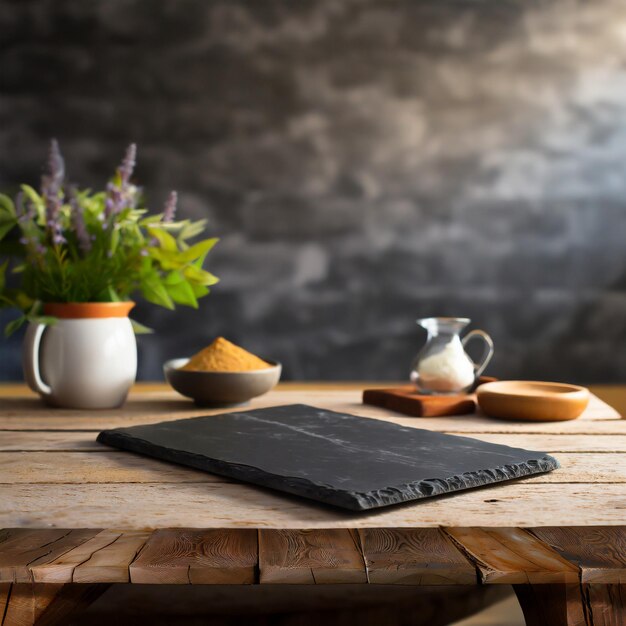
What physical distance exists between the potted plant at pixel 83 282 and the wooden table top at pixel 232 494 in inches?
7.5

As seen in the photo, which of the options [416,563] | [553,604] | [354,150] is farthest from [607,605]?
[354,150]

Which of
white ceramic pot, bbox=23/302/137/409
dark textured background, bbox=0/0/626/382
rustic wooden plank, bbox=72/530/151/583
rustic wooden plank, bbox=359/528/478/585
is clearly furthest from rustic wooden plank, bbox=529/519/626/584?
dark textured background, bbox=0/0/626/382

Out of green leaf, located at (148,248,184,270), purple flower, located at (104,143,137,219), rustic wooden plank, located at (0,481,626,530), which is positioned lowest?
rustic wooden plank, located at (0,481,626,530)

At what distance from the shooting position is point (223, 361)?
1.48m

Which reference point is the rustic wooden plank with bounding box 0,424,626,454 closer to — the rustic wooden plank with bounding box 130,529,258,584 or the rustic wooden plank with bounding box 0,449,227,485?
the rustic wooden plank with bounding box 0,449,227,485

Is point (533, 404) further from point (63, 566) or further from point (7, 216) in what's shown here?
point (7, 216)

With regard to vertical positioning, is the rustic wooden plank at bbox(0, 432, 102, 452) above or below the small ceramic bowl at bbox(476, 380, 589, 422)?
below

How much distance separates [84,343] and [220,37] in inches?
65.3

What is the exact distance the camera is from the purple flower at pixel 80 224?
4.87 feet

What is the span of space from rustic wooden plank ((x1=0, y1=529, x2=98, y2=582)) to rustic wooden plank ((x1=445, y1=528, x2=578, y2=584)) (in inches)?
14.5

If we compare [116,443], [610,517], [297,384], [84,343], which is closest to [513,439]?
[610,517]

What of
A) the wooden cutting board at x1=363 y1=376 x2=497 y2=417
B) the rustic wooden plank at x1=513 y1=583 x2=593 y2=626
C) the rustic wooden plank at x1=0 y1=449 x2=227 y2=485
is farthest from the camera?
the wooden cutting board at x1=363 y1=376 x2=497 y2=417

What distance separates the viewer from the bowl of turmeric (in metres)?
1.44

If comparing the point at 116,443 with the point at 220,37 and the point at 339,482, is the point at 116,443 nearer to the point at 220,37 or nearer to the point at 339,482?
the point at 339,482
